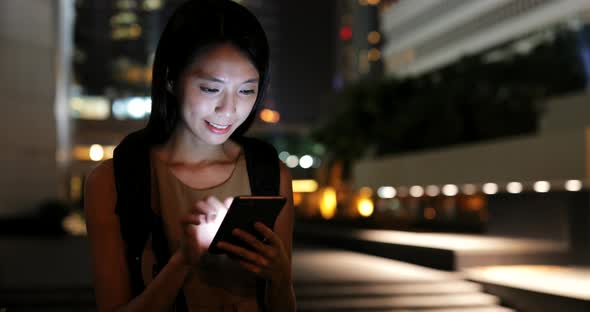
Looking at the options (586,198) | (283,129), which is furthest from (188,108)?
(283,129)

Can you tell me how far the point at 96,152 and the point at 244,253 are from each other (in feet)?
213

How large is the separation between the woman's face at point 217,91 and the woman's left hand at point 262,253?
0.30 m

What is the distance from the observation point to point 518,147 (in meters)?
18.3

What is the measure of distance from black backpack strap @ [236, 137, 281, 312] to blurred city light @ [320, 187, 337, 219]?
29.5 m

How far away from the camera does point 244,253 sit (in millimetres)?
1678

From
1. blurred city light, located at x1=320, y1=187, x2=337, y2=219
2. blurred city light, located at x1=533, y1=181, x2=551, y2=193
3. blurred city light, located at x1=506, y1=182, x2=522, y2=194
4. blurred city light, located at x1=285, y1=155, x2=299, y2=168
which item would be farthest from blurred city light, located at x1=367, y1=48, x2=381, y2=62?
blurred city light, located at x1=533, y1=181, x2=551, y2=193

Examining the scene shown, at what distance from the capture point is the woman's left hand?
5.46ft

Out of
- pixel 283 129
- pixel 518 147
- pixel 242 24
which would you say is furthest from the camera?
pixel 283 129

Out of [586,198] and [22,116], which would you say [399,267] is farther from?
[22,116]

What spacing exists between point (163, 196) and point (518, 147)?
17.3m

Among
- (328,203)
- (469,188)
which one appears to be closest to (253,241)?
(469,188)

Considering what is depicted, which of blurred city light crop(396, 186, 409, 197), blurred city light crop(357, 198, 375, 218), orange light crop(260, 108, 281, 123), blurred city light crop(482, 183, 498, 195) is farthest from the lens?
orange light crop(260, 108, 281, 123)

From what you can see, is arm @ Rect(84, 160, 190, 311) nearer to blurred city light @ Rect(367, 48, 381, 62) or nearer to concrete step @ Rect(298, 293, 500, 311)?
concrete step @ Rect(298, 293, 500, 311)

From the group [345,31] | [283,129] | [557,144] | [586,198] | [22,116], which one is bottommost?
[586,198]
